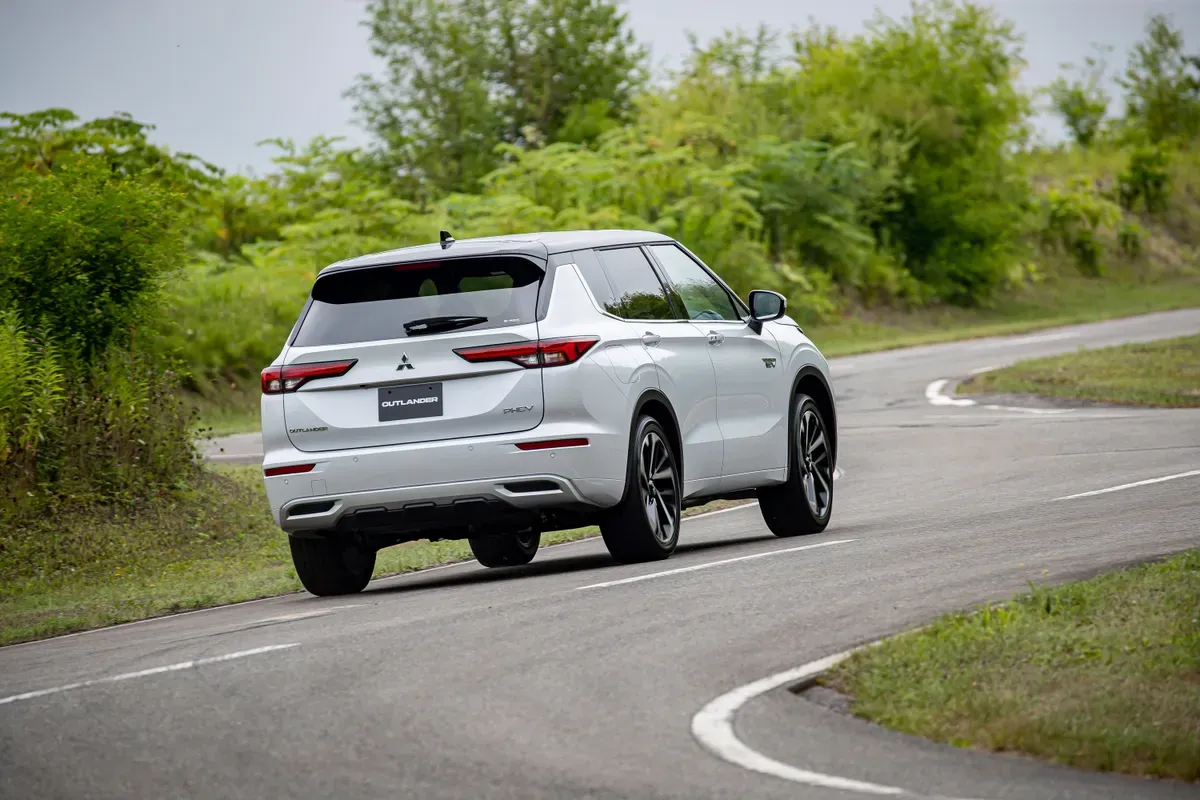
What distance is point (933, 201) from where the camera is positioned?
49.7 m

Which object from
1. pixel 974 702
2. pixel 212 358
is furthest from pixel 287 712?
pixel 212 358

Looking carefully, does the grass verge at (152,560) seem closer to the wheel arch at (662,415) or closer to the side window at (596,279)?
the wheel arch at (662,415)

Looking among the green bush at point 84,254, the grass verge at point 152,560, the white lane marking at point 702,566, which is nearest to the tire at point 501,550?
the grass verge at point 152,560

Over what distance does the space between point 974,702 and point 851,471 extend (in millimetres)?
11203

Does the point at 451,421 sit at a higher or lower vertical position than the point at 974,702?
higher

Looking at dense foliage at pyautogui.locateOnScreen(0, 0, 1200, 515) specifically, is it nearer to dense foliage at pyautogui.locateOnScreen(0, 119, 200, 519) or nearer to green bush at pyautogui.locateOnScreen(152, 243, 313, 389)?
green bush at pyautogui.locateOnScreen(152, 243, 313, 389)

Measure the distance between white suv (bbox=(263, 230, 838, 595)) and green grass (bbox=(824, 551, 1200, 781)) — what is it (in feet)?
9.41

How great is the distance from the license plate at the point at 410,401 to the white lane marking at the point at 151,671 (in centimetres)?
188

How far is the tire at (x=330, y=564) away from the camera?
35.6 ft

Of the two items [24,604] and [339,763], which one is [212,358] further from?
[339,763]

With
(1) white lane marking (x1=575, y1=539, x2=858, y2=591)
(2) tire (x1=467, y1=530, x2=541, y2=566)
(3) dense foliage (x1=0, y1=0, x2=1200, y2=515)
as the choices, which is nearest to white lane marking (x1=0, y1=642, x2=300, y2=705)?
(1) white lane marking (x1=575, y1=539, x2=858, y2=591)

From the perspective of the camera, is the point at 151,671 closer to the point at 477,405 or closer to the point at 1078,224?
the point at 477,405

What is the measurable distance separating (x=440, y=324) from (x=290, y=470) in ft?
3.71

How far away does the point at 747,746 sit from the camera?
19.9ft
